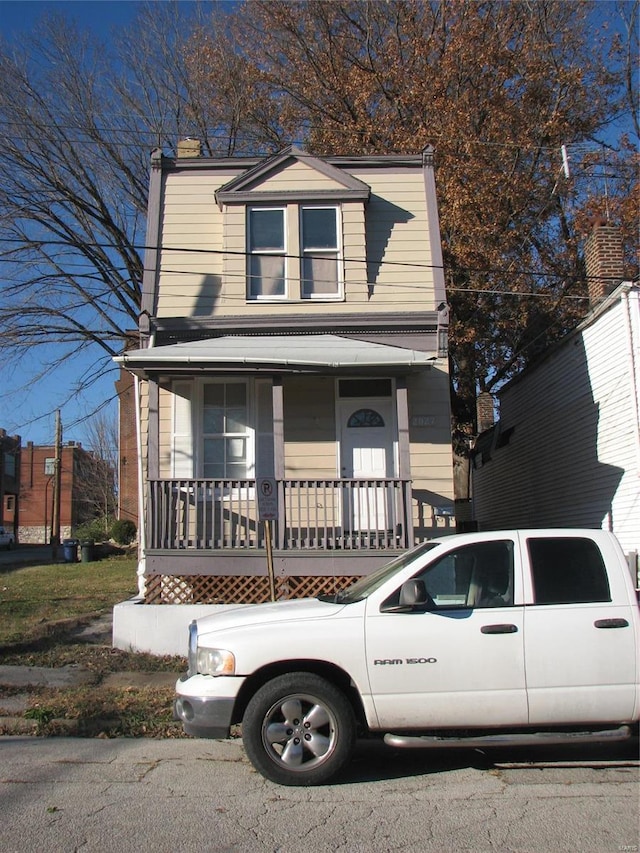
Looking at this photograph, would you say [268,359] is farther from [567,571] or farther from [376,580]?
[567,571]

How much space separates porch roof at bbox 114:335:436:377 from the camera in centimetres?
995

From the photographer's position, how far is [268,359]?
9961 millimetres

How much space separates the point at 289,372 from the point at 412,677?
5970 millimetres

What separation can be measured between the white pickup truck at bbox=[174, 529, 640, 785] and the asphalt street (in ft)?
1.05

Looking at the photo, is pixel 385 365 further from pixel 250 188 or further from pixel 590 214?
pixel 590 214

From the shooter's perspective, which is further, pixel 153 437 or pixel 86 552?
pixel 86 552

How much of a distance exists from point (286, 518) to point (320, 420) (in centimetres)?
211

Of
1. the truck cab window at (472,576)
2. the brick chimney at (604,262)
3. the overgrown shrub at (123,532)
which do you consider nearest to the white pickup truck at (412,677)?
the truck cab window at (472,576)

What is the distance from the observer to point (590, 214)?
62.8 feet

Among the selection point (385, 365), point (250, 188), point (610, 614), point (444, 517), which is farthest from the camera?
point (250, 188)

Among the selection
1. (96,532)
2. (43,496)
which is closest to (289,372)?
(96,532)

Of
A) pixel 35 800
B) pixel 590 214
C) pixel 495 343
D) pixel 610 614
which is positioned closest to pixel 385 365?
pixel 610 614

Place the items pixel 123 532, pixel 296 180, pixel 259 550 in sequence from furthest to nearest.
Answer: pixel 123 532 < pixel 296 180 < pixel 259 550

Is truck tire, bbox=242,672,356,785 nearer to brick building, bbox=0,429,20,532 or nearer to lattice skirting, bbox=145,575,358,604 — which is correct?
lattice skirting, bbox=145,575,358,604
